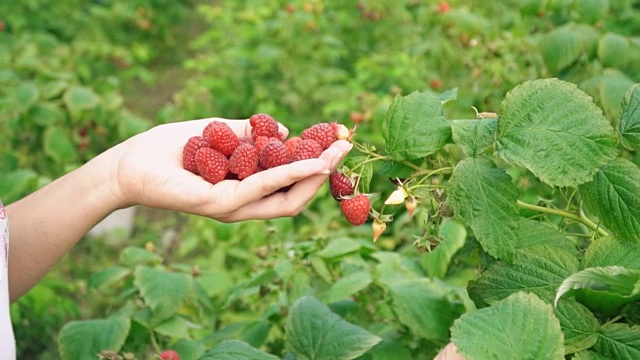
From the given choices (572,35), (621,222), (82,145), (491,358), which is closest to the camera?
(491,358)

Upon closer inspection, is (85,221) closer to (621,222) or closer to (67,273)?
(621,222)

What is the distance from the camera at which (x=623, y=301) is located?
1.00 metres

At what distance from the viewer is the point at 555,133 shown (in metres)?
1.03

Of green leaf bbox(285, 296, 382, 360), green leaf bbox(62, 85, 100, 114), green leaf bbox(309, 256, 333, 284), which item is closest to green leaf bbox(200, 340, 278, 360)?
green leaf bbox(285, 296, 382, 360)

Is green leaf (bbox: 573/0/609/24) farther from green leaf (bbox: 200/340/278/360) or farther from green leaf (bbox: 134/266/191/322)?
green leaf (bbox: 200/340/278/360)

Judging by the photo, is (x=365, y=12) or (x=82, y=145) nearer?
(x=82, y=145)

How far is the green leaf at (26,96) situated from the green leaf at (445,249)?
177 centimetres

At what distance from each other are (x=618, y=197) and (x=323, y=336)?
457 millimetres

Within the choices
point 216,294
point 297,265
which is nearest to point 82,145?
point 216,294

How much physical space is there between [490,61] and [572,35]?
0.51 m

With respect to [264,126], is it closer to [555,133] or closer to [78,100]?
[555,133]

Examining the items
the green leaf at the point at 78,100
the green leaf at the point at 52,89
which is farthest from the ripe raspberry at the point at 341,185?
the green leaf at the point at 52,89

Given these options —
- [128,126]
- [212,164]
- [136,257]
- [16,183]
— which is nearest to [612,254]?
[212,164]

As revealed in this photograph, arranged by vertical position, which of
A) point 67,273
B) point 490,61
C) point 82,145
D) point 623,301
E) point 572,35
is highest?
point 623,301
